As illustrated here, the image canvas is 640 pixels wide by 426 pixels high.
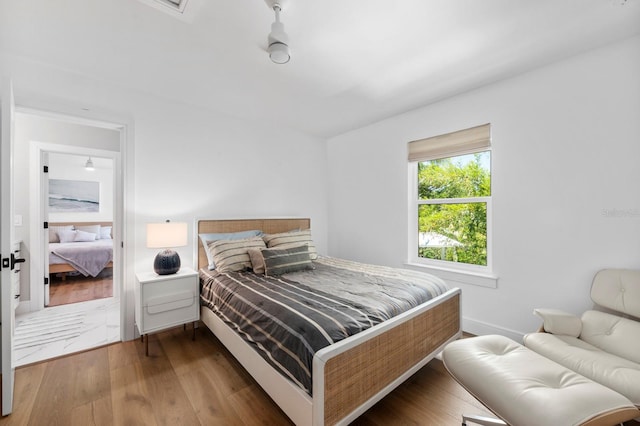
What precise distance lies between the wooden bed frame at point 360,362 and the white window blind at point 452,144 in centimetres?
144

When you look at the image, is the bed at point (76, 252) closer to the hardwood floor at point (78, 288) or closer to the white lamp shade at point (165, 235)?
the hardwood floor at point (78, 288)

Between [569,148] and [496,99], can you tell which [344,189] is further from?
[569,148]

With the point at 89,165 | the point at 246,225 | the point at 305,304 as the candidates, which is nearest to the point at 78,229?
the point at 89,165

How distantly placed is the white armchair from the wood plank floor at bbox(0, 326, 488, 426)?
62 cm

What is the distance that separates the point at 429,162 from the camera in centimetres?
318

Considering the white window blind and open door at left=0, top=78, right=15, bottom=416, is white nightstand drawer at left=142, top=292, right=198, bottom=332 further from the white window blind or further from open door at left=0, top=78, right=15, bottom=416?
the white window blind

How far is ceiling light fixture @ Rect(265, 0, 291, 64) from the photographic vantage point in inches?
61.5

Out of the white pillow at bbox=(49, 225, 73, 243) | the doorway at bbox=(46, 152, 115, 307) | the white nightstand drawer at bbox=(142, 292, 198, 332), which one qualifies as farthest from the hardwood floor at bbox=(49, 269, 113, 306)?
the white nightstand drawer at bbox=(142, 292, 198, 332)

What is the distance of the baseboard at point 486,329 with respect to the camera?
8.00 feet

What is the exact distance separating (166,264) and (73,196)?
4982 millimetres

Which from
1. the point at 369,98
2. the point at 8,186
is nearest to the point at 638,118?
the point at 369,98

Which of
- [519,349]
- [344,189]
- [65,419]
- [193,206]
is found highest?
[344,189]

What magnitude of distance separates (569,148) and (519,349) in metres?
1.70

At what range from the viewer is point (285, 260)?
8.56ft
